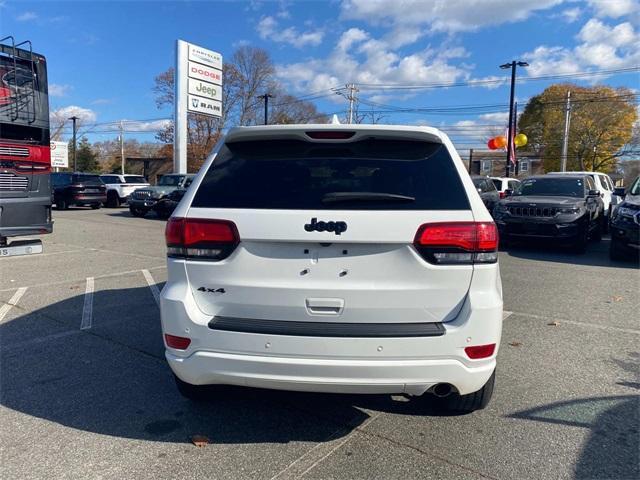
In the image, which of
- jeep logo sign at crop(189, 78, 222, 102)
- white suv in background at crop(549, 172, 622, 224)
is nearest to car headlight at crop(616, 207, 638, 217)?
white suv in background at crop(549, 172, 622, 224)

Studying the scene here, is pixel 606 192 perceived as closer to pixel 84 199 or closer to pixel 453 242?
pixel 453 242

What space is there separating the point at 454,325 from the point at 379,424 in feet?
3.24

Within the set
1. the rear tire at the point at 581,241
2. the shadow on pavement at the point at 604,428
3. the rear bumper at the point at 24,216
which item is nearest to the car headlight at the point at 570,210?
the rear tire at the point at 581,241

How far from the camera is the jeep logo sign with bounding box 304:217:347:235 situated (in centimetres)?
252

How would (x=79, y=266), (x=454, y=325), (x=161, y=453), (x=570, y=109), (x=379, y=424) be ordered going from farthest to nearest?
1. (x=570, y=109)
2. (x=79, y=266)
3. (x=379, y=424)
4. (x=161, y=453)
5. (x=454, y=325)

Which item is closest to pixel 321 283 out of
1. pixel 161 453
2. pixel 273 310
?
pixel 273 310

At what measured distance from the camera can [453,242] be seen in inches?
100

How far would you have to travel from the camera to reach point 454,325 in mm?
2551

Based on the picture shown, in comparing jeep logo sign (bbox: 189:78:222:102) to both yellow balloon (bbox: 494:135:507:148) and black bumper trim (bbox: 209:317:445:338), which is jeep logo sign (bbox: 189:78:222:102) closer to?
yellow balloon (bbox: 494:135:507:148)

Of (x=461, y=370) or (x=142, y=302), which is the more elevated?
(x=461, y=370)

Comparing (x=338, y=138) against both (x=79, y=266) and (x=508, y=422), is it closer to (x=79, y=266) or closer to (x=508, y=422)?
(x=508, y=422)

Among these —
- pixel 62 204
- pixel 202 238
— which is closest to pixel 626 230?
pixel 202 238

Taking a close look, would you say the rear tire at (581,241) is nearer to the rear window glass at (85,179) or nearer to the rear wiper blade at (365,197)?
the rear wiper blade at (365,197)

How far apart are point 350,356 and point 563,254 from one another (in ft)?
31.8
